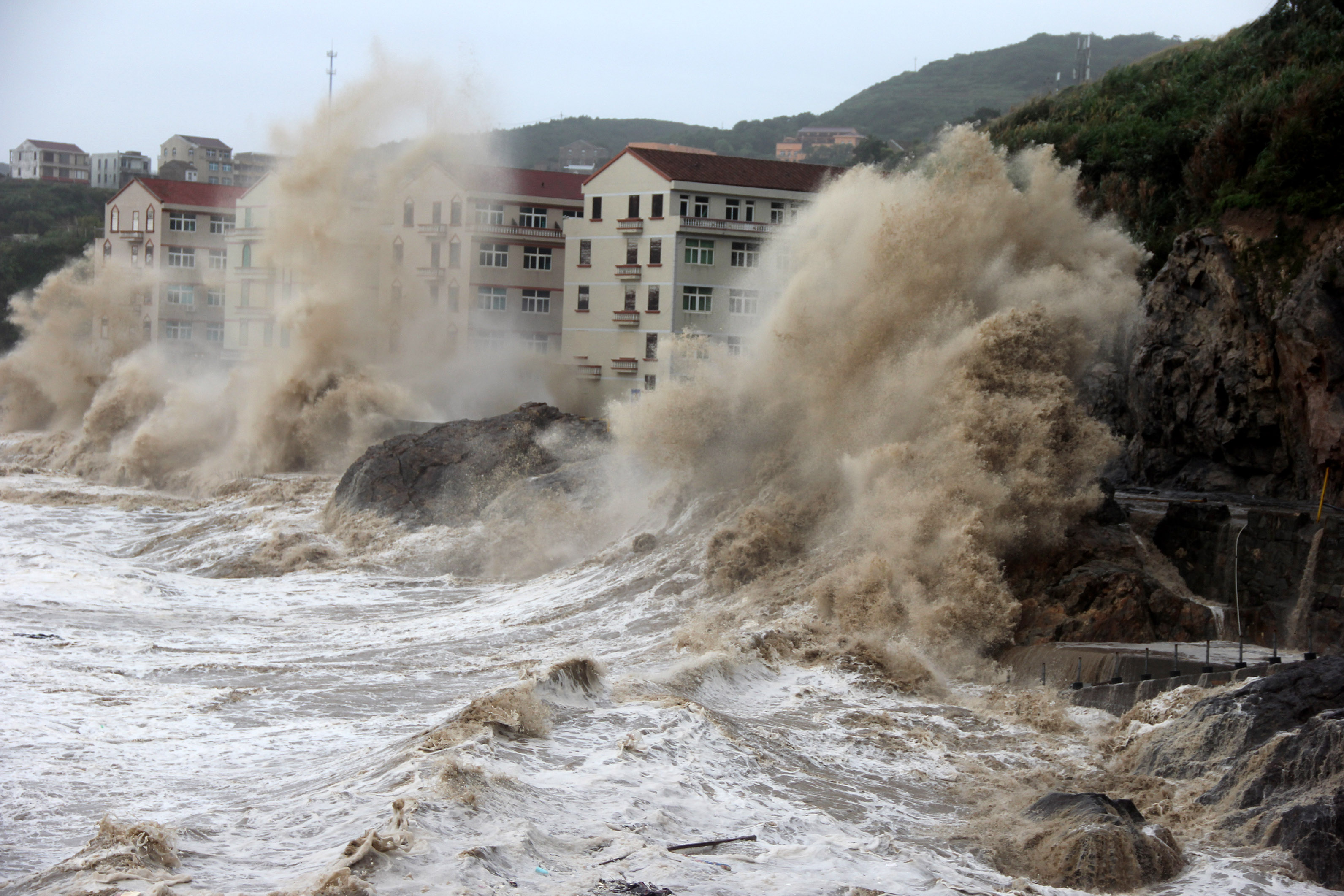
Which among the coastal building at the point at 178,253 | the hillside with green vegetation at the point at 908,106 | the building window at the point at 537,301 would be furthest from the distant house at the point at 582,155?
the building window at the point at 537,301

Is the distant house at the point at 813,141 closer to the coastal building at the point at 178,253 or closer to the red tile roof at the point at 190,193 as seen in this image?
the red tile roof at the point at 190,193

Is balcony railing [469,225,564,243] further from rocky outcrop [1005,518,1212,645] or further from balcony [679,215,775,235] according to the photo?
rocky outcrop [1005,518,1212,645]

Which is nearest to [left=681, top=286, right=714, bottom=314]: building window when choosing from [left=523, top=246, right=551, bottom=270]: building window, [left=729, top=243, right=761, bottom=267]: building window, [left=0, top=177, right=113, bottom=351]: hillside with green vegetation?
[left=729, top=243, right=761, bottom=267]: building window

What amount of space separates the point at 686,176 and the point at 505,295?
9171 mm

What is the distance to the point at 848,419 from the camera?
20078 millimetres

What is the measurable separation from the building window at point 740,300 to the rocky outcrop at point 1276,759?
87.0 ft

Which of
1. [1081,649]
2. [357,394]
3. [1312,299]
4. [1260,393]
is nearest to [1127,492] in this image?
[1260,393]

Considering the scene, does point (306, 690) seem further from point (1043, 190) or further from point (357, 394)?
point (357, 394)

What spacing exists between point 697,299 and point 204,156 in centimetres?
10395

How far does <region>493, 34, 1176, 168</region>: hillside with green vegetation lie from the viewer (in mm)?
139875

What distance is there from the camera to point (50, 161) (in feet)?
424

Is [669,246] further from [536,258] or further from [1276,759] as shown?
[1276,759]

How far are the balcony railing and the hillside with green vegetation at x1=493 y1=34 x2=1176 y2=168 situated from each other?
297 ft

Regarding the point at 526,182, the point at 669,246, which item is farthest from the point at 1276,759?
the point at 526,182
